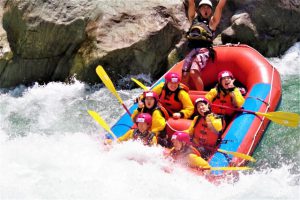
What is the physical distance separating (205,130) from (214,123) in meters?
0.12

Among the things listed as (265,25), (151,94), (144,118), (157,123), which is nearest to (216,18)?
(151,94)

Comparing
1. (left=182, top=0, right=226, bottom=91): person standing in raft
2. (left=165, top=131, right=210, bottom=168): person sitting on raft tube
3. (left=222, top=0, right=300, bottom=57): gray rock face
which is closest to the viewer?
(left=165, top=131, right=210, bottom=168): person sitting on raft tube

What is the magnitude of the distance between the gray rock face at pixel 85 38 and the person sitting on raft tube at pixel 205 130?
2752mm

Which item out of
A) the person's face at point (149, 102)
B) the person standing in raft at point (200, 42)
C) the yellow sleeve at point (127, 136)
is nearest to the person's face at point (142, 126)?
the yellow sleeve at point (127, 136)

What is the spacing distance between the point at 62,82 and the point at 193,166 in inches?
147

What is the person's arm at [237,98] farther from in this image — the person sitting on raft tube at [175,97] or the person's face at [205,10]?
the person's face at [205,10]

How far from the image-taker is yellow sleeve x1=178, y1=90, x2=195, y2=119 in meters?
5.01

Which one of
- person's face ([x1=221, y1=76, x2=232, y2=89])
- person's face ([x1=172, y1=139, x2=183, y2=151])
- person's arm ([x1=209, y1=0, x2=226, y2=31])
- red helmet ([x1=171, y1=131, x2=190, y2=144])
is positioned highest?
person's arm ([x1=209, y1=0, x2=226, y2=31])

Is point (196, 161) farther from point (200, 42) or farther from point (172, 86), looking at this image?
point (200, 42)

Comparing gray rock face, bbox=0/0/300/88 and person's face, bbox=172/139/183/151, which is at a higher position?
person's face, bbox=172/139/183/151

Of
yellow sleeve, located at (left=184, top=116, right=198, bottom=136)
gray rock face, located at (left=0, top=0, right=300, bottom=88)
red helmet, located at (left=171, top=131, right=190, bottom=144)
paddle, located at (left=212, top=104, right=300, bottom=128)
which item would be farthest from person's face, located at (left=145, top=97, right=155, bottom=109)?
gray rock face, located at (left=0, top=0, right=300, bottom=88)

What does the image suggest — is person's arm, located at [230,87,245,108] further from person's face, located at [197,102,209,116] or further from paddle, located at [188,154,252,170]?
paddle, located at [188,154,252,170]

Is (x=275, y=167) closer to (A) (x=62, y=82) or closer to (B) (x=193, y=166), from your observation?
(B) (x=193, y=166)

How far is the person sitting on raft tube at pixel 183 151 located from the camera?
14.1 feet
